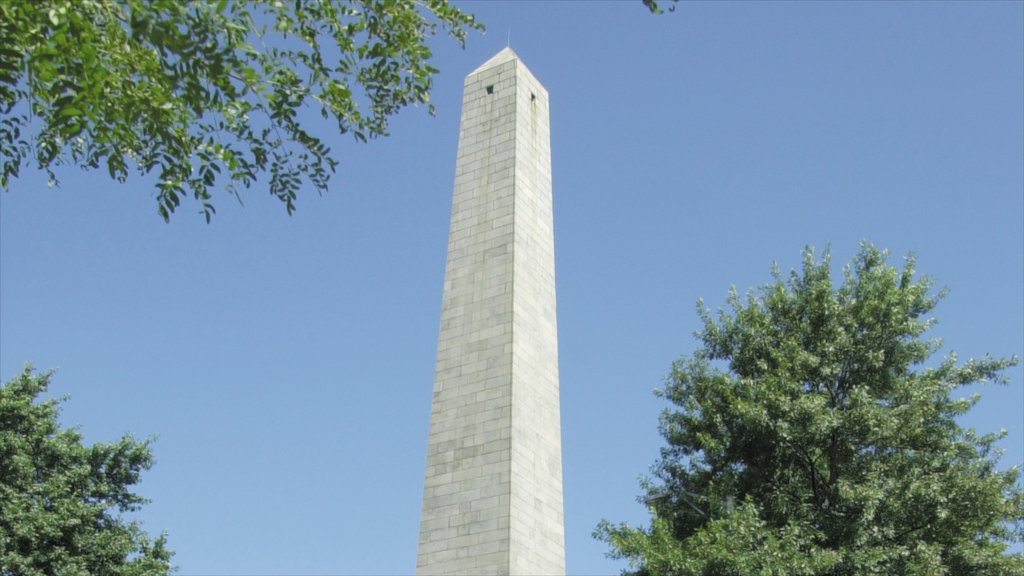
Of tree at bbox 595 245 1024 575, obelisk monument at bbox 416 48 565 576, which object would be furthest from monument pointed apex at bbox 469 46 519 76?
tree at bbox 595 245 1024 575

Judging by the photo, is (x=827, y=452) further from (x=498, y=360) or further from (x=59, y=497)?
(x=59, y=497)

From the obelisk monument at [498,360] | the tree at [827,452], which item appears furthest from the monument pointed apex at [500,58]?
the tree at [827,452]

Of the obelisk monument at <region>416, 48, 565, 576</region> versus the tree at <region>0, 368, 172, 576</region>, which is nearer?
the obelisk monument at <region>416, 48, 565, 576</region>

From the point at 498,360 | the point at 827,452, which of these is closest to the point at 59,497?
the point at 498,360

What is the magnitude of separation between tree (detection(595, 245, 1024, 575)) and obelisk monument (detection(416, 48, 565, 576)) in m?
5.68

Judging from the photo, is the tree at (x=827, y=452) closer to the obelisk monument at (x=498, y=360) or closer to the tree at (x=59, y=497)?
the obelisk monument at (x=498, y=360)

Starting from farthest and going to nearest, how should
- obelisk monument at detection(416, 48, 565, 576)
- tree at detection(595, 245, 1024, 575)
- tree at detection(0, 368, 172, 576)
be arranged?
tree at detection(0, 368, 172, 576) < tree at detection(595, 245, 1024, 575) < obelisk monument at detection(416, 48, 565, 576)

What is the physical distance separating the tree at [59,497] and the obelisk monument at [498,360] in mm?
13533

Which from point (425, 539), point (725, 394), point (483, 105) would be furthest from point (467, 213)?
point (725, 394)

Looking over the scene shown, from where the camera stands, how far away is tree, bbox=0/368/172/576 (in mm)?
25969

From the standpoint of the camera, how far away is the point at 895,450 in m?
23.7

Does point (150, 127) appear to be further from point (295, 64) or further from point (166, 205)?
point (295, 64)

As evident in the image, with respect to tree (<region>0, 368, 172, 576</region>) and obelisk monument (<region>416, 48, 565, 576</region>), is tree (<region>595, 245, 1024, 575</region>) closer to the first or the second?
obelisk monument (<region>416, 48, 565, 576</region>)

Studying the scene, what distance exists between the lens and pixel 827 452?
2342 cm
